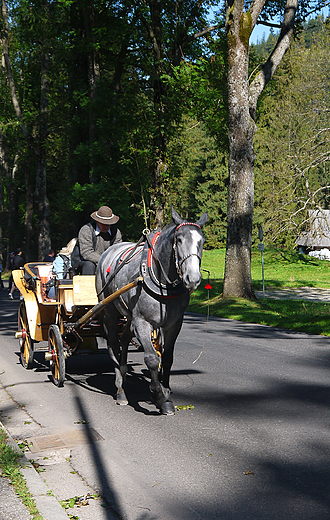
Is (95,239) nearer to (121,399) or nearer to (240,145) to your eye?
(121,399)

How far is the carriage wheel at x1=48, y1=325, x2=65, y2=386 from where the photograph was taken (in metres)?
7.86

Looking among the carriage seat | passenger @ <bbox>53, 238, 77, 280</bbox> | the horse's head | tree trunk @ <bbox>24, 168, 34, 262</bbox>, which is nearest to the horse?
the horse's head

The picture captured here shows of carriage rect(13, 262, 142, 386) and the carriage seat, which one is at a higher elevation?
the carriage seat

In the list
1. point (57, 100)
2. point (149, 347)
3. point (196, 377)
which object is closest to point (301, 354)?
point (196, 377)

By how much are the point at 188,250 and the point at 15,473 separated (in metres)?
2.66

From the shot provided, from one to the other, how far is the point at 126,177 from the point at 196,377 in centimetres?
1970

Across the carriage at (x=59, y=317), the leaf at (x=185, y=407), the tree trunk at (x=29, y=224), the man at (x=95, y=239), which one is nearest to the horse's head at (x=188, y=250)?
the carriage at (x=59, y=317)

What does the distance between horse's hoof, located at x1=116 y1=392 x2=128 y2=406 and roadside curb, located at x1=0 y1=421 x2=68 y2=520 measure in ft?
6.58

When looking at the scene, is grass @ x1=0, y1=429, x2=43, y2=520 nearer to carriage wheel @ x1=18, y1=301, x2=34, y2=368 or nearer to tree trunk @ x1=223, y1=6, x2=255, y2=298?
carriage wheel @ x1=18, y1=301, x2=34, y2=368

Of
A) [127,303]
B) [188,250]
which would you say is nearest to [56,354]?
[127,303]

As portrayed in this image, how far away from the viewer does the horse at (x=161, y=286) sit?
5906mm

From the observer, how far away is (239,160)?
60.7ft

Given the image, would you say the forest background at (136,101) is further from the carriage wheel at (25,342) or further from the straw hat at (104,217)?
the straw hat at (104,217)

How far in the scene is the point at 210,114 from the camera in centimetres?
2541
